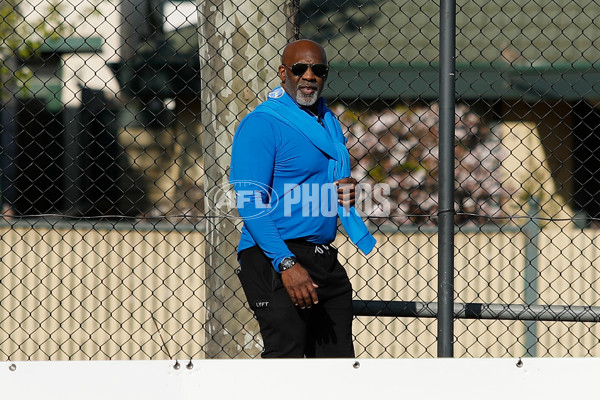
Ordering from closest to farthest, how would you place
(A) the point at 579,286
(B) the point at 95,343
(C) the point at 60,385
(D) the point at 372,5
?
(C) the point at 60,385 < (B) the point at 95,343 < (A) the point at 579,286 < (D) the point at 372,5

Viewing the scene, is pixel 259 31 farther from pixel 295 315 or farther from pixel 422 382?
pixel 422 382

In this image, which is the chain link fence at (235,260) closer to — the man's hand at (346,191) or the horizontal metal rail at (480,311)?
the horizontal metal rail at (480,311)

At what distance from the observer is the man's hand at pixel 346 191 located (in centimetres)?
330

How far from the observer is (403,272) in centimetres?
509

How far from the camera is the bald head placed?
328 cm

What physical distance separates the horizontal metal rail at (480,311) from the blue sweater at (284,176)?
628mm

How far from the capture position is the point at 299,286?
3.12 m

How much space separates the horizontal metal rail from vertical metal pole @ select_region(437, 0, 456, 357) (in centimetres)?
43

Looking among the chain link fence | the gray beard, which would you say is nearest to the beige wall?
the chain link fence

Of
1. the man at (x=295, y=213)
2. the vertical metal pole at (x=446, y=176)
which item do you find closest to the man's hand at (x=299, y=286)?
the man at (x=295, y=213)

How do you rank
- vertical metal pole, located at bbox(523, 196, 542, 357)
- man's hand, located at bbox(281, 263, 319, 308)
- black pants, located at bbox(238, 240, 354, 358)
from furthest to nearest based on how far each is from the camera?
vertical metal pole, located at bbox(523, 196, 542, 357) < black pants, located at bbox(238, 240, 354, 358) < man's hand, located at bbox(281, 263, 319, 308)

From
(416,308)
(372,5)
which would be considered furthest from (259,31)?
(372,5)

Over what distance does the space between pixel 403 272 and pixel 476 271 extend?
469mm

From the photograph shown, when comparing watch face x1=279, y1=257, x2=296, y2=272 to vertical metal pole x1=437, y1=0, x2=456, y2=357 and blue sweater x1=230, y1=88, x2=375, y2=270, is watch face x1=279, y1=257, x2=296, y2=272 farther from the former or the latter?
vertical metal pole x1=437, y1=0, x2=456, y2=357
